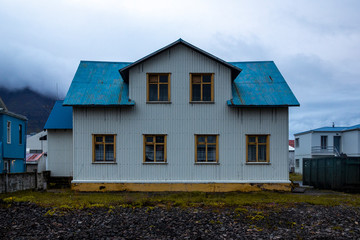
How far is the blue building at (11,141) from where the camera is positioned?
2686 centimetres

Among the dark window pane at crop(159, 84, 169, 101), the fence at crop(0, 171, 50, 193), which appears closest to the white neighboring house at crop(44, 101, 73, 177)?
the fence at crop(0, 171, 50, 193)

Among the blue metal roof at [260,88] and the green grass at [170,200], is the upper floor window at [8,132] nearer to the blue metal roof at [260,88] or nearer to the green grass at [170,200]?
the green grass at [170,200]

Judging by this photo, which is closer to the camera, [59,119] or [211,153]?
[211,153]

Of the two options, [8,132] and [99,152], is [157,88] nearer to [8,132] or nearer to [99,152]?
[99,152]

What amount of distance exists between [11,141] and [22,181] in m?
9.86

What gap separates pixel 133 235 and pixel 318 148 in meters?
40.9

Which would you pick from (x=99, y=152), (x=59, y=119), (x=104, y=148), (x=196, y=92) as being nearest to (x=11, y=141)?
(x=59, y=119)

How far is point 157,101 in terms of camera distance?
19.5 m

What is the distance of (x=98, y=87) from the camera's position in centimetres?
2030

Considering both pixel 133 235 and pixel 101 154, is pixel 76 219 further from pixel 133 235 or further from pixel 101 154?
pixel 101 154

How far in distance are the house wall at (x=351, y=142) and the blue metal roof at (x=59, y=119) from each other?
34552mm

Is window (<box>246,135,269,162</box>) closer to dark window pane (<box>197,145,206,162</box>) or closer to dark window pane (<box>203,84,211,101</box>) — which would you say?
dark window pane (<box>197,145,206,162</box>)

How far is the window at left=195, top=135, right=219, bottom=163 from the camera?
19.4m

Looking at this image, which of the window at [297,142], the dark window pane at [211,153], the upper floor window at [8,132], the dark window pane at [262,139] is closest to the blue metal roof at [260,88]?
the dark window pane at [262,139]
